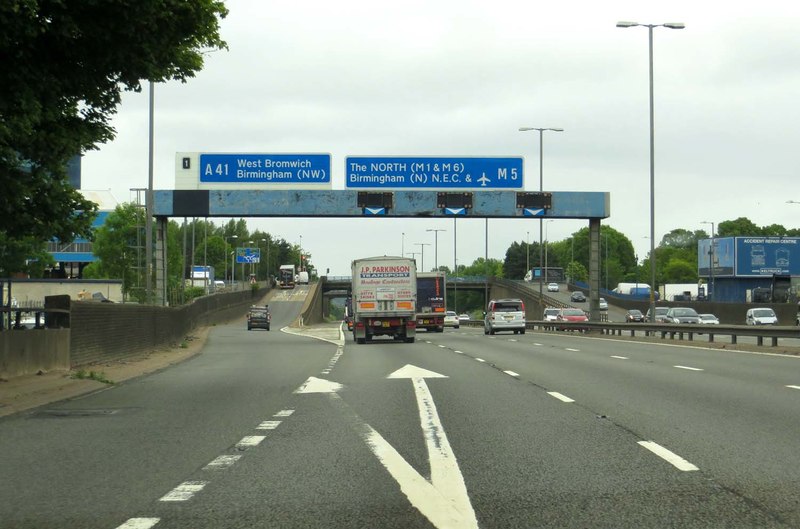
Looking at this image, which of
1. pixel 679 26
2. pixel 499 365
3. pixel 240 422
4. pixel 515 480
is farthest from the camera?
pixel 679 26

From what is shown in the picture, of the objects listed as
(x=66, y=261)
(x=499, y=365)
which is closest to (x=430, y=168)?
(x=499, y=365)

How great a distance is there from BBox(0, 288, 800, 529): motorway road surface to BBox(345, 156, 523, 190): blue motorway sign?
27.8 meters

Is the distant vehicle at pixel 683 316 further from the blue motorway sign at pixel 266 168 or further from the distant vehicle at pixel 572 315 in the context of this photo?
the blue motorway sign at pixel 266 168

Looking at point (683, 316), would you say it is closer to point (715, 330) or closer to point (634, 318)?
point (634, 318)

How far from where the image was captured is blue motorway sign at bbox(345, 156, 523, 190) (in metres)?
44.8

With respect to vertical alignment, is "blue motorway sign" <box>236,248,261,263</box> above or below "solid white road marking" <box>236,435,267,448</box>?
above

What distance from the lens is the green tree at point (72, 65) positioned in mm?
12133

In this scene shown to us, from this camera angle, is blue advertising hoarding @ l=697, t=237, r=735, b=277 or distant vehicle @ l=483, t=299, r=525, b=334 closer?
distant vehicle @ l=483, t=299, r=525, b=334

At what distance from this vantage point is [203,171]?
44031mm

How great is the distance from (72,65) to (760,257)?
90.3 m

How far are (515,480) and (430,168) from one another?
1485 inches

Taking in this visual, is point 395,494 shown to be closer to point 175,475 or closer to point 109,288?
point 175,475

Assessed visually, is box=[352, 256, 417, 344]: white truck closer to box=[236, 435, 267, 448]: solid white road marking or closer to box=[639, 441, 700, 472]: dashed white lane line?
box=[236, 435, 267, 448]: solid white road marking

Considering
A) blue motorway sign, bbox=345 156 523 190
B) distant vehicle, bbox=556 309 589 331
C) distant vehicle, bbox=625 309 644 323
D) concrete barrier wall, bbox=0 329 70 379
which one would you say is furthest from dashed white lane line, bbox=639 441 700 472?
distant vehicle, bbox=625 309 644 323
